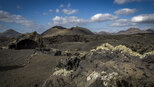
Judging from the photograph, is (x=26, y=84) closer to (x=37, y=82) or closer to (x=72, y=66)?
(x=37, y=82)

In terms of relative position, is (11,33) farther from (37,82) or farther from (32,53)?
(37,82)

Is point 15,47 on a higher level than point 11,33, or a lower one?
lower

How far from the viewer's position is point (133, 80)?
308 cm

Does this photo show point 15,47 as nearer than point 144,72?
No

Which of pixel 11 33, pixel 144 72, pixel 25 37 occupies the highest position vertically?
pixel 11 33

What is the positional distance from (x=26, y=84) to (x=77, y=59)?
303 cm

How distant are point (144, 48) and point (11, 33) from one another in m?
125

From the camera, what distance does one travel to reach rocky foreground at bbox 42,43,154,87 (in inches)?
118

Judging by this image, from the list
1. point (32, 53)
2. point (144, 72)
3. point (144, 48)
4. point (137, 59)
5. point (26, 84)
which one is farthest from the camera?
point (32, 53)

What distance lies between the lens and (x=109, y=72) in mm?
3258

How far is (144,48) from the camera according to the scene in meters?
9.38

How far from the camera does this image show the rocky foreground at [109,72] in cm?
301

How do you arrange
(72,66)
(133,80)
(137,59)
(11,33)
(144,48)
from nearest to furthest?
(133,80) < (137,59) < (72,66) < (144,48) < (11,33)

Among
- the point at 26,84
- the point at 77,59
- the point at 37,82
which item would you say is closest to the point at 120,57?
the point at 77,59
